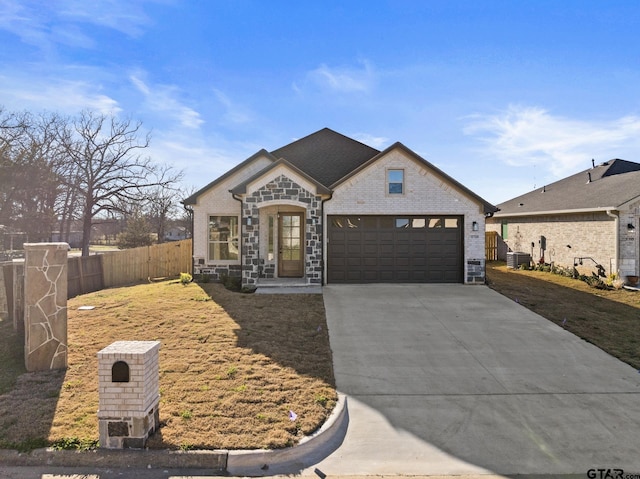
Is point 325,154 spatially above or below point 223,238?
above

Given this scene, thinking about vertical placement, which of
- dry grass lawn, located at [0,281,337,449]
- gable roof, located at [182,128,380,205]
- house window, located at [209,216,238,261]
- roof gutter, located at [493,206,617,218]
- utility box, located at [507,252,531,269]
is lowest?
dry grass lawn, located at [0,281,337,449]

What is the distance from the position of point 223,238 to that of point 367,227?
533 cm

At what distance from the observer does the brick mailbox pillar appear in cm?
390

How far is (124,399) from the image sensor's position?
12.9ft

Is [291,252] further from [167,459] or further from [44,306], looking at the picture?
[167,459]

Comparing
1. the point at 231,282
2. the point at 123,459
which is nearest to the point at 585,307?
the point at 231,282

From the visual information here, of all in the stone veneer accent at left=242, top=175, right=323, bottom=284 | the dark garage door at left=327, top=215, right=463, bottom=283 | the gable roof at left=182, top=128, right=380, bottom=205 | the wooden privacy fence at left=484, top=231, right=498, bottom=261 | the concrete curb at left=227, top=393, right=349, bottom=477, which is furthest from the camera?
the wooden privacy fence at left=484, top=231, right=498, bottom=261

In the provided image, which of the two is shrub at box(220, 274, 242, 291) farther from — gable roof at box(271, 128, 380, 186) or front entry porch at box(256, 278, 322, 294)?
gable roof at box(271, 128, 380, 186)

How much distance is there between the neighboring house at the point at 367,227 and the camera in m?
12.6

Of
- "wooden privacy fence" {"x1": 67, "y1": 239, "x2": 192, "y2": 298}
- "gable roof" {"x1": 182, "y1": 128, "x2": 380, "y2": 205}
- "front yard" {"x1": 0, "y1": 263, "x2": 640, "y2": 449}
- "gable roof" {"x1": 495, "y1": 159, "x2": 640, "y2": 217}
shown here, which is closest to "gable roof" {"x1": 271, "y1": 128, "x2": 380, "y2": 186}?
"gable roof" {"x1": 182, "y1": 128, "x2": 380, "y2": 205}

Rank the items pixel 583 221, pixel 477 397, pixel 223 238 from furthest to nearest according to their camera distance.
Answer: pixel 583 221 < pixel 223 238 < pixel 477 397

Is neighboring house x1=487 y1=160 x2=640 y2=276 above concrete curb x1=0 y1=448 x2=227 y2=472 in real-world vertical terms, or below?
above

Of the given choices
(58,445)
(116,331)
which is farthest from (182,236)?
(58,445)

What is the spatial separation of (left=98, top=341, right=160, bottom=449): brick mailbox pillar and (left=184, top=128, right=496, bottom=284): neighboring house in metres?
8.51
